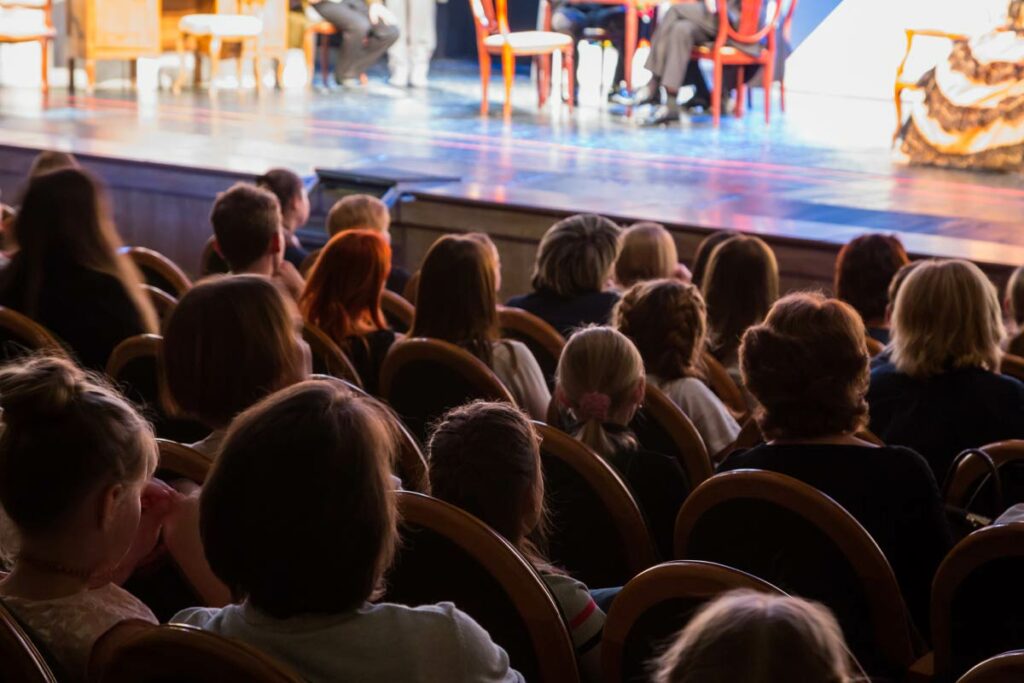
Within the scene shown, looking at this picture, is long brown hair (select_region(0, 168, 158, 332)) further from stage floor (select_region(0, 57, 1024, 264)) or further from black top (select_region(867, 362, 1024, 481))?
stage floor (select_region(0, 57, 1024, 264))

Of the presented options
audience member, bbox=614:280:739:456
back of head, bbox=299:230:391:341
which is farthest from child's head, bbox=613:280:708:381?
back of head, bbox=299:230:391:341

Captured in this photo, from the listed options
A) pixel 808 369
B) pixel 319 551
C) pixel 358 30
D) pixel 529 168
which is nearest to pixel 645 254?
pixel 808 369

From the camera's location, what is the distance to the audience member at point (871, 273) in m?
3.19

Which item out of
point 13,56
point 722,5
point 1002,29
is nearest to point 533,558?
point 1002,29

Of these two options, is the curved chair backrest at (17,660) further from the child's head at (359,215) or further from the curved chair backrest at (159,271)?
A: the child's head at (359,215)

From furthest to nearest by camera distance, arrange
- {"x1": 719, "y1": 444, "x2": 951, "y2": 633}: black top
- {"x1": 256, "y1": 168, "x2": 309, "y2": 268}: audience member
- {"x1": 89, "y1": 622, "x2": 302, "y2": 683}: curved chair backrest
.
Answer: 1. {"x1": 256, "y1": 168, "x2": 309, "y2": 268}: audience member
2. {"x1": 719, "y1": 444, "x2": 951, "y2": 633}: black top
3. {"x1": 89, "y1": 622, "x2": 302, "y2": 683}: curved chair backrest

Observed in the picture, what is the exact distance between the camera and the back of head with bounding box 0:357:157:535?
1.31 meters

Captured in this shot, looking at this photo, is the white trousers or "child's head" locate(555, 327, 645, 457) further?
the white trousers

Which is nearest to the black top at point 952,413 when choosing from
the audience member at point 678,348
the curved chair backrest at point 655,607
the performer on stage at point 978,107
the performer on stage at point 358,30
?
the audience member at point 678,348

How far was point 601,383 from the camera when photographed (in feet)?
6.62

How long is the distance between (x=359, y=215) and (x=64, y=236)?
3.79ft

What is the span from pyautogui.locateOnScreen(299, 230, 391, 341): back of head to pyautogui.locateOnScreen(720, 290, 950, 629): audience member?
104 centimetres

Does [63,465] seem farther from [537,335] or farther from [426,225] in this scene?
[426,225]

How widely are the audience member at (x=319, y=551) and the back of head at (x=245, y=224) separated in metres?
2.02
